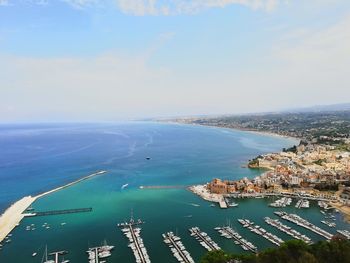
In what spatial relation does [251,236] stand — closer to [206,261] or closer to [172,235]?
[172,235]

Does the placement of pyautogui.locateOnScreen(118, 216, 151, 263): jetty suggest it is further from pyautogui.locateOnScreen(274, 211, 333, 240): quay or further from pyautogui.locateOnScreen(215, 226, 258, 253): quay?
pyautogui.locateOnScreen(274, 211, 333, 240): quay

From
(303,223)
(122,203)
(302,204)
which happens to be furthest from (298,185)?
(122,203)

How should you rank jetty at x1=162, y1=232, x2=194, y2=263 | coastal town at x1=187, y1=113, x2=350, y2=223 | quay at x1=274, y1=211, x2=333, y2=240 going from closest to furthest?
jetty at x1=162, y1=232, x2=194, y2=263, quay at x1=274, y1=211, x2=333, y2=240, coastal town at x1=187, y1=113, x2=350, y2=223

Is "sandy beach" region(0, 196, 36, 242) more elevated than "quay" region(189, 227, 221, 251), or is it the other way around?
"sandy beach" region(0, 196, 36, 242)

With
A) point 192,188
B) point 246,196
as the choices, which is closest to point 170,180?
point 192,188

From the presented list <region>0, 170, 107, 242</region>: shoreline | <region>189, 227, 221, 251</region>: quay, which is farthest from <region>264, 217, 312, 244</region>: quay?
<region>0, 170, 107, 242</region>: shoreline

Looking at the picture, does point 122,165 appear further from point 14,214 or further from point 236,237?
point 236,237

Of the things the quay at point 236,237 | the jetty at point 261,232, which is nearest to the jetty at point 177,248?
the quay at point 236,237
